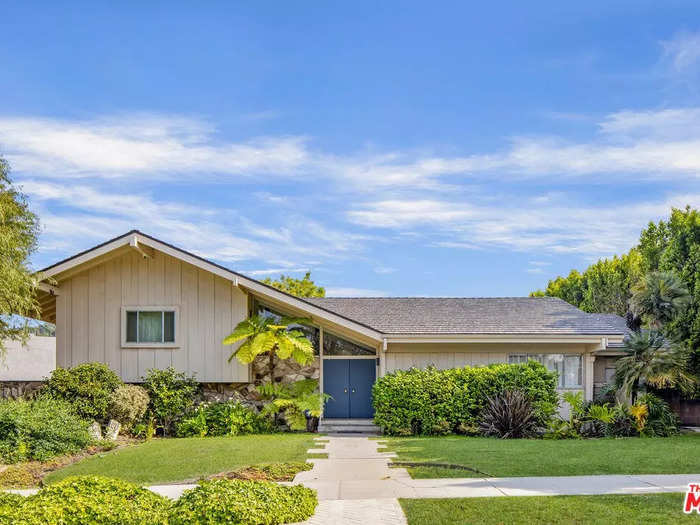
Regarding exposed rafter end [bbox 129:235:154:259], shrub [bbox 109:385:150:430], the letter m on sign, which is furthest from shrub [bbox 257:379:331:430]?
the letter m on sign

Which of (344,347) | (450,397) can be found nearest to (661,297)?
(450,397)

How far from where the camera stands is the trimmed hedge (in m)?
17.4

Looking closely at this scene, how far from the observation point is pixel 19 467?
1238 centimetres

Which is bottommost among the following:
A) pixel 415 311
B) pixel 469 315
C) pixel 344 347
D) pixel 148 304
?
pixel 344 347

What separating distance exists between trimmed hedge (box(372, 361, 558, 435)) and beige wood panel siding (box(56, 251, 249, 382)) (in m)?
3.89

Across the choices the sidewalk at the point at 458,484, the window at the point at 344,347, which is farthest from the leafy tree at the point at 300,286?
the sidewalk at the point at 458,484

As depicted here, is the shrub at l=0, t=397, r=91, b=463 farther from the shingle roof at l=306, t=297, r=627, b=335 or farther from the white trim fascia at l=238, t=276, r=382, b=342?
the shingle roof at l=306, t=297, r=627, b=335

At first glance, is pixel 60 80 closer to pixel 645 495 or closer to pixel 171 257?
pixel 171 257

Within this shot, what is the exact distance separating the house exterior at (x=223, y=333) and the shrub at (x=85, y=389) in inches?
65.7

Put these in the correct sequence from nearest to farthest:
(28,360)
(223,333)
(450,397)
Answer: (450,397) < (223,333) < (28,360)

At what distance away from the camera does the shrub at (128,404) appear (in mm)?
16797

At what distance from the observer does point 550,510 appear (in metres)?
8.28

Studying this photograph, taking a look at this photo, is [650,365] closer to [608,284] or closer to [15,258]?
[608,284]

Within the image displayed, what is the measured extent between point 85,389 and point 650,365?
46.3 ft
